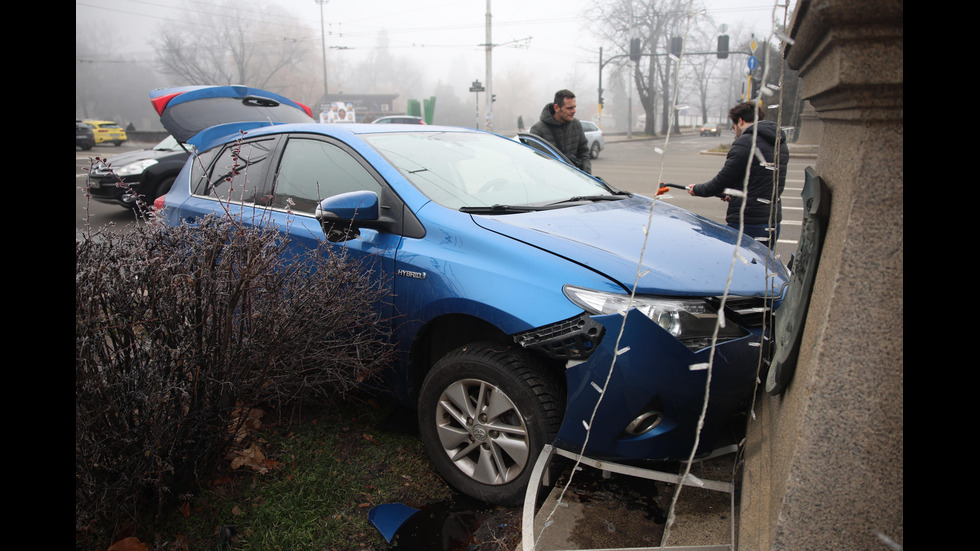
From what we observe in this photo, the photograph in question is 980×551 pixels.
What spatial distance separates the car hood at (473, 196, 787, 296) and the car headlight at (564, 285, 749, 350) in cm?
4

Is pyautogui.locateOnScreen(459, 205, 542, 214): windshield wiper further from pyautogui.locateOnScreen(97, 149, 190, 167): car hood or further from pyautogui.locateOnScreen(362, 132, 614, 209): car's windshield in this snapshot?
pyautogui.locateOnScreen(97, 149, 190, 167): car hood

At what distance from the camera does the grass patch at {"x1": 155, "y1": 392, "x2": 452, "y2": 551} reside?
8.21 ft

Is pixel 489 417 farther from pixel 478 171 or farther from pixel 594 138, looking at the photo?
pixel 594 138

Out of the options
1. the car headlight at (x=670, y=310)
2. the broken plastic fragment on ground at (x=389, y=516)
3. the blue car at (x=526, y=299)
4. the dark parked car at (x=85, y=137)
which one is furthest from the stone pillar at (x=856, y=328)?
the dark parked car at (x=85, y=137)

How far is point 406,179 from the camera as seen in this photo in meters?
3.19

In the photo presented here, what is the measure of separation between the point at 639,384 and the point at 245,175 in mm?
2667

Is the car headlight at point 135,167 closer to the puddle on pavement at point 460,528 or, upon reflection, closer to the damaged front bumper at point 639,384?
the puddle on pavement at point 460,528

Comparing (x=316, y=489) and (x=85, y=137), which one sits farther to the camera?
(x=85, y=137)

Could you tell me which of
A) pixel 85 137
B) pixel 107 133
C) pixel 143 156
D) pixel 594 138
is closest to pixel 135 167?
pixel 143 156

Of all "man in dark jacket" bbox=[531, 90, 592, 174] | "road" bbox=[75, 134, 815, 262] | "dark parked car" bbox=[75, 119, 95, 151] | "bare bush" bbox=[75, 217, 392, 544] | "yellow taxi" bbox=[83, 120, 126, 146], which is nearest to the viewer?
"bare bush" bbox=[75, 217, 392, 544]

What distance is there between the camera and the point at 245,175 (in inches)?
148

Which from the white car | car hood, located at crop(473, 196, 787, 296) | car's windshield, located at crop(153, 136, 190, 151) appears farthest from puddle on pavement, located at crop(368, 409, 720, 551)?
the white car

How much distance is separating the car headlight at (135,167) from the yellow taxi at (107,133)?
1117 inches
